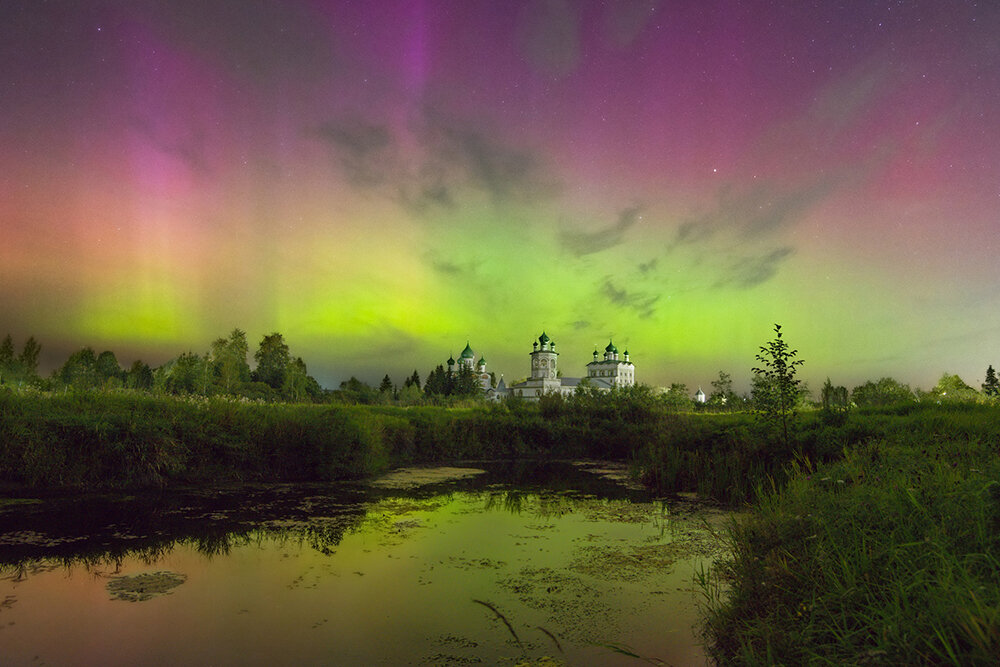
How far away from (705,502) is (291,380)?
4931 centimetres

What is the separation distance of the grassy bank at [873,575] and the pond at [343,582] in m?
0.79

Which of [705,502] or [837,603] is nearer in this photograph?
[837,603]

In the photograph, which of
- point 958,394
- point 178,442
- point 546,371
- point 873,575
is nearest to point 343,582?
point 873,575

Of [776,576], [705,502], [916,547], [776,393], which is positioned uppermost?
[776,393]

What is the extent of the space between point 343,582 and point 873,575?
470 centimetres

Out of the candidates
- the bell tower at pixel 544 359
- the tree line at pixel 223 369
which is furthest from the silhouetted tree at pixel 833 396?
the bell tower at pixel 544 359

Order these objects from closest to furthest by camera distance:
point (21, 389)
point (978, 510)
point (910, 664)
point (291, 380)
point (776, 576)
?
point (910, 664), point (978, 510), point (776, 576), point (21, 389), point (291, 380)

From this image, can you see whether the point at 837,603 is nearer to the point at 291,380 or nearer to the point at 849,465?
the point at 849,465

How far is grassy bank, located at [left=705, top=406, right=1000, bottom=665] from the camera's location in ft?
7.98

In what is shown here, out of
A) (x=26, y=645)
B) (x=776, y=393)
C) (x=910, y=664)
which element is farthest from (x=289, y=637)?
(x=776, y=393)

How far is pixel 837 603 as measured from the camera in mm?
3229

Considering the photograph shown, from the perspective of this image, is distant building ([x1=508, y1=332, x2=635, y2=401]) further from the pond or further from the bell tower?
the pond

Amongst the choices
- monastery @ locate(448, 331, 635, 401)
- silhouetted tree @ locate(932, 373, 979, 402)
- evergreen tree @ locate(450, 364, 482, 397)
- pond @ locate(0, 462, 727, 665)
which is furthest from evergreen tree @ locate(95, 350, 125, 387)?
silhouetted tree @ locate(932, 373, 979, 402)

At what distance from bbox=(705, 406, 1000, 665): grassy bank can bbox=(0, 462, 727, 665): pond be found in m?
0.79
